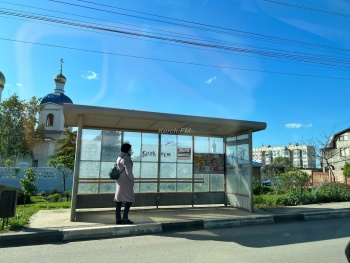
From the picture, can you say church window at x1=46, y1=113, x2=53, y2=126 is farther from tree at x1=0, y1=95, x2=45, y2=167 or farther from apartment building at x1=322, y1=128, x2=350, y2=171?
apartment building at x1=322, y1=128, x2=350, y2=171

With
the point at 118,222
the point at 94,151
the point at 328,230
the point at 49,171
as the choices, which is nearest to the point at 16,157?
the point at 49,171

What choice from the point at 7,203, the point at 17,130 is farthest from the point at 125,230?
the point at 17,130

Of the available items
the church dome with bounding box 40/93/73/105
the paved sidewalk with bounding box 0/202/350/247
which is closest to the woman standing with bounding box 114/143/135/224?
the paved sidewalk with bounding box 0/202/350/247

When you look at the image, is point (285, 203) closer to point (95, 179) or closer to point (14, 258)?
point (95, 179)

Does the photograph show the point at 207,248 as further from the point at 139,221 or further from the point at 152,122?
the point at 152,122

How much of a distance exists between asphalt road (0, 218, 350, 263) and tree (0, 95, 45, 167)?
33.9 meters

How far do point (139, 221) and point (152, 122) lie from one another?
9.60ft

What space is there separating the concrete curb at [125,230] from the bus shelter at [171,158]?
118 cm

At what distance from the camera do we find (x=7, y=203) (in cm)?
643

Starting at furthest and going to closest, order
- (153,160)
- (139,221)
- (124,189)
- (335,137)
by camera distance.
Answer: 1. (335,137)
2. (153,160)
3. (139,221)
4. (124,189)

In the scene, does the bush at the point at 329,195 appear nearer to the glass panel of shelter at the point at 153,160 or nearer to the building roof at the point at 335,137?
the glass panel of shelter at the point at 153,160

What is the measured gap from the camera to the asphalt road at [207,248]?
16.2 ft

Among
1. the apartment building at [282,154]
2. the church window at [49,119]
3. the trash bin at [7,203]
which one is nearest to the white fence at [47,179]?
the trash bin at [7,203]

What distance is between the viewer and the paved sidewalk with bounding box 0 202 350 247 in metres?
6.14
